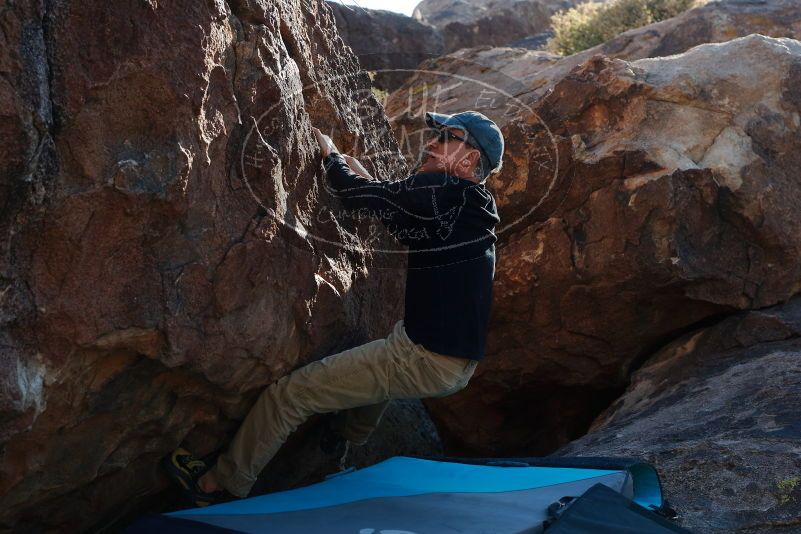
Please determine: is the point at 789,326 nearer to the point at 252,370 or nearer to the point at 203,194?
the point at 252,370

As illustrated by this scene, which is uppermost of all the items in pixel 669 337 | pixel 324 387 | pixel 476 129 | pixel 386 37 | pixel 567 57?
pixel 386 37

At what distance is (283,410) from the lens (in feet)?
14.1

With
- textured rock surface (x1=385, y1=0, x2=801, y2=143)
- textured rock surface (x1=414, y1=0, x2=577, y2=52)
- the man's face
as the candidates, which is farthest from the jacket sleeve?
textured rock surface (x1=414, y1=0, x2=577, y2=52)

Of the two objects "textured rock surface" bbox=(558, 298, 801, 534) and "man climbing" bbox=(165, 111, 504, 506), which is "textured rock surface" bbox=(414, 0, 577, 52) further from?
"man climbing" bbox=(165, 111, 504, 506)

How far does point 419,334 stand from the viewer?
4.29 m

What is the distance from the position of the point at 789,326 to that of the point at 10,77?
16.3 feet

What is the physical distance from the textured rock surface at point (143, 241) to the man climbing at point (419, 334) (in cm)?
14

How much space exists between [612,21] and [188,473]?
12.3m

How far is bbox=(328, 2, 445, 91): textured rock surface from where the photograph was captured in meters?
14.7

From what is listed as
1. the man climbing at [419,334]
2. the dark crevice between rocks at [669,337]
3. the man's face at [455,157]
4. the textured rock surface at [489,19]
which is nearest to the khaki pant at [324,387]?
the man climbing at [419,334]

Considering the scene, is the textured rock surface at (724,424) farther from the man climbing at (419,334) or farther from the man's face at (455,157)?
the man's face at (455,157)

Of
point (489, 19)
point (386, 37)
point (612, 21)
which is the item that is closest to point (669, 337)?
point (612, 21)

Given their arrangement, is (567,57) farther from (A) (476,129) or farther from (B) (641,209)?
(A) (476,129)

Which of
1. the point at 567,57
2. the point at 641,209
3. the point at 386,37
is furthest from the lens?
the point at 386,37
